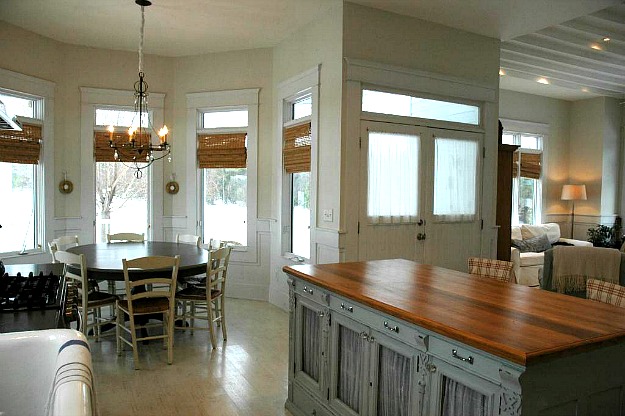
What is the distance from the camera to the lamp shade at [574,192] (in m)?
8.45

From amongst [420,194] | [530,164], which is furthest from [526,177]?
[420,194]

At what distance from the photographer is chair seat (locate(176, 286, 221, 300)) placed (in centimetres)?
409

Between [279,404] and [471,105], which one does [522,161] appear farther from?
[279,404]

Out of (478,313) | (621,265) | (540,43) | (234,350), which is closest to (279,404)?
(234,350)

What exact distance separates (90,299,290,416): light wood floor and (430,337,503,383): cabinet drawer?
151 centimetres

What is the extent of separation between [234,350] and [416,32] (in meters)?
3.67

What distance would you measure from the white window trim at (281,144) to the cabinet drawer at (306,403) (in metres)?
2.08

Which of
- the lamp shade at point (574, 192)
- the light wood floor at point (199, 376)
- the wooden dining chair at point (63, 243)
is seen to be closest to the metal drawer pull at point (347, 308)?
the light wood floor at point (199, 376)

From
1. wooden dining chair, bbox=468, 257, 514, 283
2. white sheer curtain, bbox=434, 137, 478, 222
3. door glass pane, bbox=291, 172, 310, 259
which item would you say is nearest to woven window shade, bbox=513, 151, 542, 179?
white sheer curtain, bbox=434, 137, 478, 222

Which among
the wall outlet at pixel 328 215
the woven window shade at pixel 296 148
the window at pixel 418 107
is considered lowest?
the wall outlet at pixel 328 215

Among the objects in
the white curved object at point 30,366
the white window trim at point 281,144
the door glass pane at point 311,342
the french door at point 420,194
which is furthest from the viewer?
the white window trim at point 281,144

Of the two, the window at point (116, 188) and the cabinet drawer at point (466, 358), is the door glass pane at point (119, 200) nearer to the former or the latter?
the window at point (116, 188)

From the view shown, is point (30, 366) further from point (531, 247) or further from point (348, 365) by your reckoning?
point (531, 247)

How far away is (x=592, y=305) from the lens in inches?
79.9
